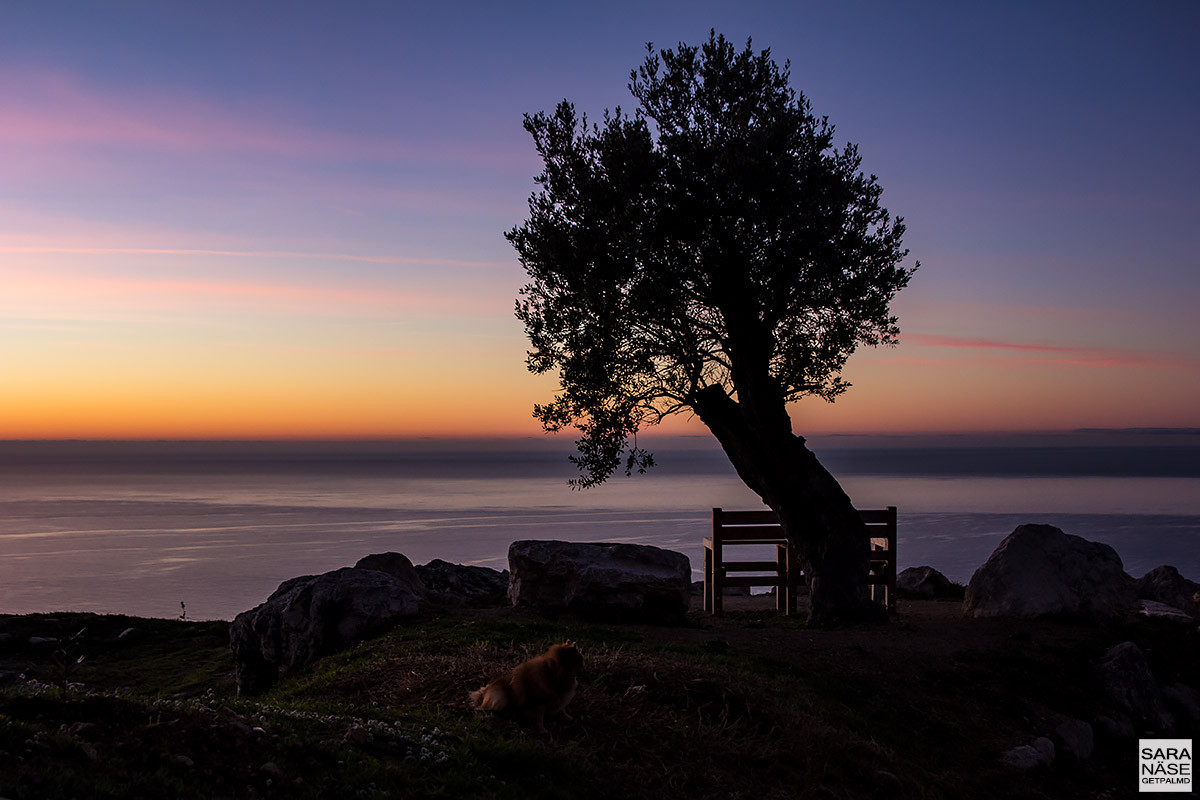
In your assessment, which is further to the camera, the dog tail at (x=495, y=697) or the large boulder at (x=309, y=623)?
the large boulder at (x=309, y=623)

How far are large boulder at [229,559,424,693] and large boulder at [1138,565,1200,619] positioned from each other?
16.2 metres

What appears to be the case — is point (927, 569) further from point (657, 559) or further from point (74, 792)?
point (74, 792)

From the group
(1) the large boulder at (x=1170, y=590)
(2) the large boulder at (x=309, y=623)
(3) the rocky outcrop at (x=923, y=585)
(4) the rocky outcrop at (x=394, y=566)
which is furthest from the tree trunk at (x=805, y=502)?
(2) the large boulder at (x=309, y=623)

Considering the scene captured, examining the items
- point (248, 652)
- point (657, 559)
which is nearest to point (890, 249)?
point (657, 559)

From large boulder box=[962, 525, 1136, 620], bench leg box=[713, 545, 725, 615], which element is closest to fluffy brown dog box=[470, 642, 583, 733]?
bench leg box=[713, 545, 725, 615]

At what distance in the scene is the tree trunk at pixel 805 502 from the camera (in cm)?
1797

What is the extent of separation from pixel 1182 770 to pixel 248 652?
1534cm

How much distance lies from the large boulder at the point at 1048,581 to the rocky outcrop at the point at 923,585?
4743 mm

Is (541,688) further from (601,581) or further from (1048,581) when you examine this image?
(1048,581)

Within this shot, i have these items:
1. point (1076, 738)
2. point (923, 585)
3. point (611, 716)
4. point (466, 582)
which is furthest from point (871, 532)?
point (611, 716)

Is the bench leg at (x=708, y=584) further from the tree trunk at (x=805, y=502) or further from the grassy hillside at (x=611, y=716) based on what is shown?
the tree trunk at (x=805, y=502)

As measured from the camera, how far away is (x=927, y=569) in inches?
965

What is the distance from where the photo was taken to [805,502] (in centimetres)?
1845

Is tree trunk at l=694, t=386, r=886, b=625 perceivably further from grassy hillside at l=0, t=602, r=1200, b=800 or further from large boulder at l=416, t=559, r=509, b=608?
large boulder at l=416, t=559, r=509, b=608
